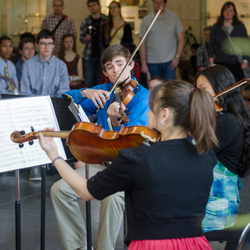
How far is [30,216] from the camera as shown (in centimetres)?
367

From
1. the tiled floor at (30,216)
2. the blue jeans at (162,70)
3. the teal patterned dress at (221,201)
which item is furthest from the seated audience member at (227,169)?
the blue jeans at (162,70)

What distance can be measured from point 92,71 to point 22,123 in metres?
4.02

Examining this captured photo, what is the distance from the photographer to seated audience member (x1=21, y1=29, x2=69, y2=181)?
4.83 meters

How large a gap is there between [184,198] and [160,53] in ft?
14.8

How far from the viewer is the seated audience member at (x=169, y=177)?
5.25 ft

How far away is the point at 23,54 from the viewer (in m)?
6.11

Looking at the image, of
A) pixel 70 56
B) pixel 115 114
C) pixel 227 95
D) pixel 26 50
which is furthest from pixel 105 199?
pixel 70 56

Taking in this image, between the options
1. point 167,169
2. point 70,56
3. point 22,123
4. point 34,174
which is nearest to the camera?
point 167,169

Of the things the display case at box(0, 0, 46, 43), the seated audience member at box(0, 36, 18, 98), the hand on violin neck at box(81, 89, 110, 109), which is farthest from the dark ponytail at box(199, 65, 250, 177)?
the display case at box(0, 0, 46, 43)

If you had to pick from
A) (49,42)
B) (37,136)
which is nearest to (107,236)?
(37,136)

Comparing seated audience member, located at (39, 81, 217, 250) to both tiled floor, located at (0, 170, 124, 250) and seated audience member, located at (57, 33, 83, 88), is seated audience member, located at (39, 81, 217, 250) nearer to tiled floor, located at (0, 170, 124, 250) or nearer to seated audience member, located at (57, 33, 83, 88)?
tiled floor, located at (0, 170, 124, 250)

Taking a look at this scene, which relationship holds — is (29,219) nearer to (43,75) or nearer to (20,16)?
(43,75)

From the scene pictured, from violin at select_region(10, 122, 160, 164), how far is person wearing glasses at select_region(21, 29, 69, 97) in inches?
110

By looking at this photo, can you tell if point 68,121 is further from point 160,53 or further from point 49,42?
point 160,53
